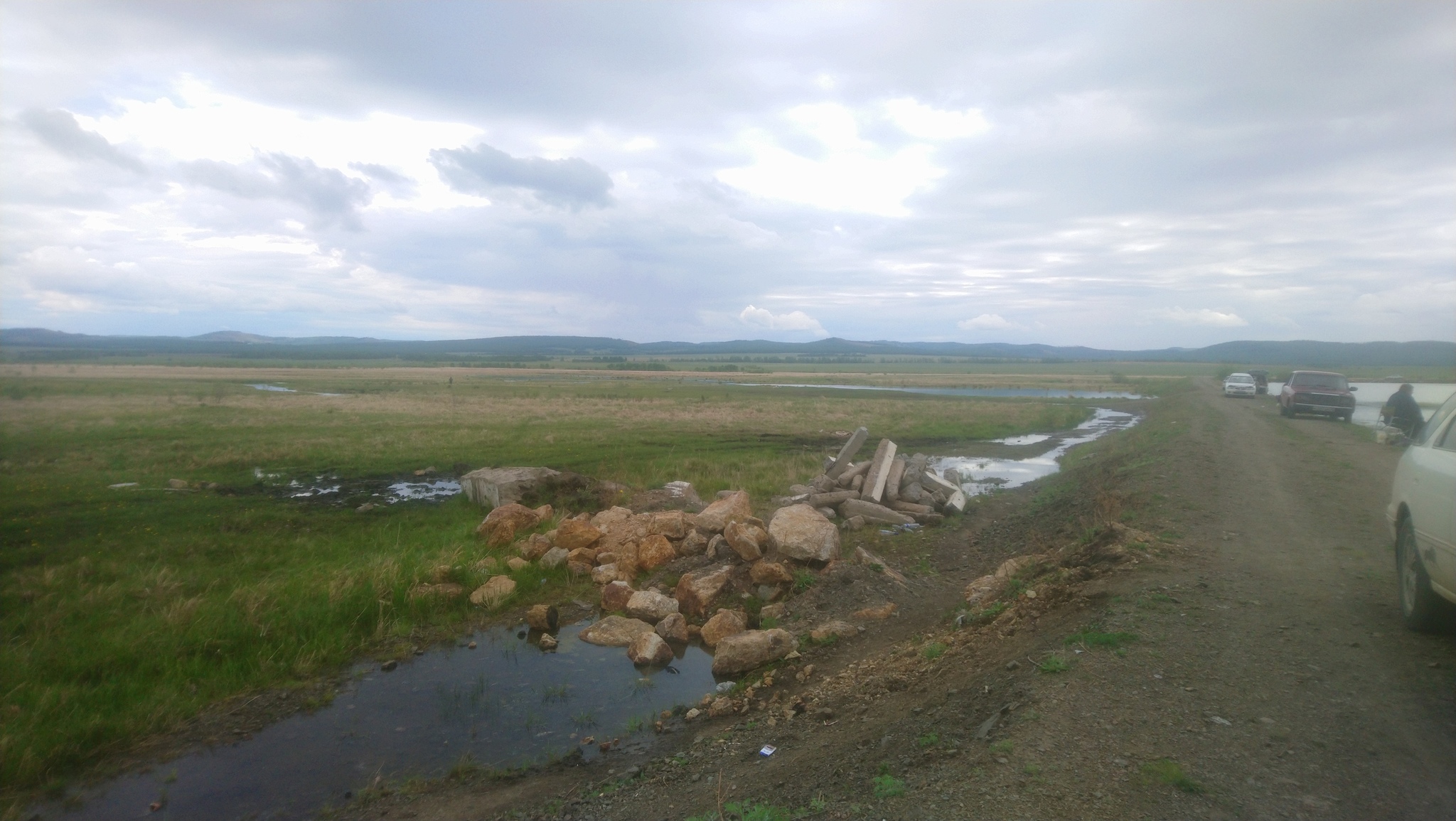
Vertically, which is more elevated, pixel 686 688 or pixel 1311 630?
pixel 1311 630

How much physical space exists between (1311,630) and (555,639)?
8555 mm

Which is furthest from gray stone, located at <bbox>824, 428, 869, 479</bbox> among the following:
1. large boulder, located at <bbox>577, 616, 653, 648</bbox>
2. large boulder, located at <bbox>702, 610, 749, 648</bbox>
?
large boulder, located at <bbox>577, 616, 653, 648</bbox>

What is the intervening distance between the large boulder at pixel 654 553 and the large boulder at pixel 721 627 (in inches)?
110

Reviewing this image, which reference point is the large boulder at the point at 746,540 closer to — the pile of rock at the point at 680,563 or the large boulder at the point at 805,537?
the pile of rock at the point at 680,563

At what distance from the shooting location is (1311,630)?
659 centimetres

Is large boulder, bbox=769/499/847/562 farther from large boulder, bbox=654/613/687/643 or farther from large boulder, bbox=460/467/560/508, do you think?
large boulder, bbox=460/467/560/508

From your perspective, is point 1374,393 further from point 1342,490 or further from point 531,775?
point 531,775

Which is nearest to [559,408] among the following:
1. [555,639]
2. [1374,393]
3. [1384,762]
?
[555,639]

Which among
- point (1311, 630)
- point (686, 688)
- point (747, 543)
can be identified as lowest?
point (686, 688)

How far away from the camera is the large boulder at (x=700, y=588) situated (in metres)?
11.2

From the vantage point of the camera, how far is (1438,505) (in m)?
5.61

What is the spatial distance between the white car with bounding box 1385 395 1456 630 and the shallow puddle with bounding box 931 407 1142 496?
42.4ft

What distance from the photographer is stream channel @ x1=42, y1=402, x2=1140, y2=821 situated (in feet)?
22.0

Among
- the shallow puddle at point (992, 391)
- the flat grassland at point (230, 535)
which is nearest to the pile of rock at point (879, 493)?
the flat grassland at point (230, 535)
